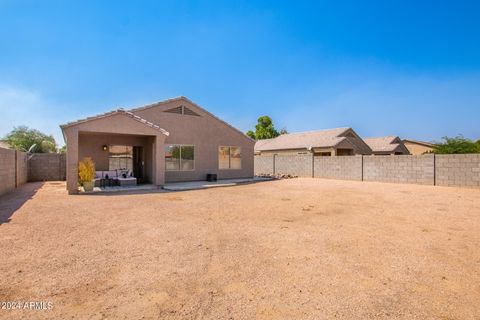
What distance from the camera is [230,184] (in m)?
15.3

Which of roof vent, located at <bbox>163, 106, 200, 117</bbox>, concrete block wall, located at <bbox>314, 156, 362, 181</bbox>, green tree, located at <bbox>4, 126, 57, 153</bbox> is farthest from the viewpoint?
green tree, located at <bbox>4, 126, 57, 153</bbox>

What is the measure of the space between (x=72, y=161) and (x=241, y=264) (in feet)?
34.8

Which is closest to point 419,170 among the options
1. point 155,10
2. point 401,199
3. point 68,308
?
point 401,199

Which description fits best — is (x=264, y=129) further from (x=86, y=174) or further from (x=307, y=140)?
(x=86, y=174)

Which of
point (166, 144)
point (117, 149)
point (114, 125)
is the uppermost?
point (114, 125)

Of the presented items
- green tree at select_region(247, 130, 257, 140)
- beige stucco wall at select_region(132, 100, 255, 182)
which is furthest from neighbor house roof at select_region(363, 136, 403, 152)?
beige stucco wall at select_region(132, 100, 255, 182)

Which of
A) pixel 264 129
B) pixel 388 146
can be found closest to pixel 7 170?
pixel 388 146

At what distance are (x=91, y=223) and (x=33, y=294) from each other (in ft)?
11.6

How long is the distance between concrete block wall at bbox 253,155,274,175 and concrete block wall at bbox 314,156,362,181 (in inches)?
182

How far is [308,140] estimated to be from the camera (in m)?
30.3

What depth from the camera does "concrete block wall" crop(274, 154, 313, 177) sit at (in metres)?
21.9

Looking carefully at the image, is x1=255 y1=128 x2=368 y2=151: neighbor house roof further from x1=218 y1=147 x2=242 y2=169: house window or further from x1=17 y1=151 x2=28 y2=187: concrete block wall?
x1=17 y1=151 x2=28 y2=187: concrete block wall

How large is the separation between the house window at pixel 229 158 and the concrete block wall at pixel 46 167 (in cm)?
1059

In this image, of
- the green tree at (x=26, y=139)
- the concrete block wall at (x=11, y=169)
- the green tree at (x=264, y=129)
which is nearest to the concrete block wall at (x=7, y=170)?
the concrete block wall at (x=11, y=169)
